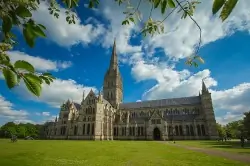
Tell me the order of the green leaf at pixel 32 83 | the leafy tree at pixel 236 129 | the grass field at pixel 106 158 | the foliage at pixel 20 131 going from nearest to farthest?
the green leaf at pixel 32 83 → the grass field at pixel 106 158 → the leafy tree at pixel 236 129 → the foliage at pixel 20 131

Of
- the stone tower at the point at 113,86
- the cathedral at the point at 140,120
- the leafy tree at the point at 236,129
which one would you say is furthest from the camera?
the stone tower at the point at 113,86

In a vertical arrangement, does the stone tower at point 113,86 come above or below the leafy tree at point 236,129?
above

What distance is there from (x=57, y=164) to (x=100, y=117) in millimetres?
48570

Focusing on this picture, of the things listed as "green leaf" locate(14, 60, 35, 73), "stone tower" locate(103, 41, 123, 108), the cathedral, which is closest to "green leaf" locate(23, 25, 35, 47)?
"green leaf" locate(14, 60, 35, 73)

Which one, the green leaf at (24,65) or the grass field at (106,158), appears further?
the grass field at (106,158)

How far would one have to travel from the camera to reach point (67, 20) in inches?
149

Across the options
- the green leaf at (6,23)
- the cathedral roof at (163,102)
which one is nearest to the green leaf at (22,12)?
the green leaf at (6,23)

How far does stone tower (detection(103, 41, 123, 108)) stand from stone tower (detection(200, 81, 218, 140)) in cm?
3574

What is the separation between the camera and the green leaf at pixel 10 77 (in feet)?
4.10

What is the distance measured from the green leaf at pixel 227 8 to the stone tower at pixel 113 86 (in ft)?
241

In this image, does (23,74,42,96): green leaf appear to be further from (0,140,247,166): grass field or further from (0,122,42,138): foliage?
(0,122,42,138): foliage

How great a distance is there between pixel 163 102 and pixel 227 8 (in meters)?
71.3

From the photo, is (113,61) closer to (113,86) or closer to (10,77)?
(113,86)

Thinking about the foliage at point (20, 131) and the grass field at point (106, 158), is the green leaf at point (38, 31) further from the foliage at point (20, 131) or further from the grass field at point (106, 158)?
the foliage at point (20, 131)
